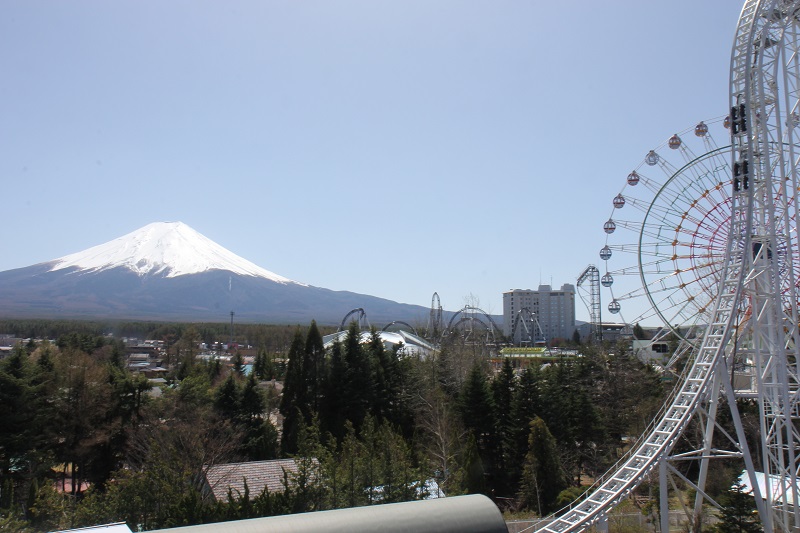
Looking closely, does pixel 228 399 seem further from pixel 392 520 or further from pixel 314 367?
pixel 392 520

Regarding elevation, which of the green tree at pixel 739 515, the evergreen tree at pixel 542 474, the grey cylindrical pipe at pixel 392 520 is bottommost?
the evergreen tree at pixel 542 474

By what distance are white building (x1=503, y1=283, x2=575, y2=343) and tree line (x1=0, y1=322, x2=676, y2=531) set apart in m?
126

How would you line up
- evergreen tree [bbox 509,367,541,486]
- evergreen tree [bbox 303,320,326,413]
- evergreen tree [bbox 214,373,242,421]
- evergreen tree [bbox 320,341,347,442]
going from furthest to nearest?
evergreen tree [bbox 303,320,326,413], evergreen tree [bbox 320,341,347,442], evergreen tree [bbox 214,373,242,421], evergreen tree [bbox 509,367,541,486]

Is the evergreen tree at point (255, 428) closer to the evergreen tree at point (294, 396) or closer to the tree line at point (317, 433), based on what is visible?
the tree line at point (317, 433)

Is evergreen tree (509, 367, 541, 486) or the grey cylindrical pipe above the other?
the grey cylindrical pipe

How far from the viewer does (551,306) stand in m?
168

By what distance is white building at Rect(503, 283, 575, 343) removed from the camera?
160m

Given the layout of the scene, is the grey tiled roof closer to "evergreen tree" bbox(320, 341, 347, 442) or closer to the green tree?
"evergreen tree" bbox(320, 341, 347, 442)

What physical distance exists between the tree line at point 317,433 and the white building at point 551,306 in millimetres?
126181

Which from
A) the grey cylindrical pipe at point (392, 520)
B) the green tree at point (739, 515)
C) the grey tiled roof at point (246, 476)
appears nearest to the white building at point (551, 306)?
the grey tiled roof at point (246, 476)

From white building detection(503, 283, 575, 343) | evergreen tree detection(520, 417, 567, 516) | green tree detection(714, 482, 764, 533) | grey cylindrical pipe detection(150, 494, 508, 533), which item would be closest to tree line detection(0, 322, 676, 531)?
evergreen tree detection(520, 417, 567, 516)

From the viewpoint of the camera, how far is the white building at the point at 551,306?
159750mm

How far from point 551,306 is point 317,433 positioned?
15462 centimetres

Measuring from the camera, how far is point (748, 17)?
1522 cm
